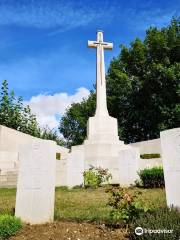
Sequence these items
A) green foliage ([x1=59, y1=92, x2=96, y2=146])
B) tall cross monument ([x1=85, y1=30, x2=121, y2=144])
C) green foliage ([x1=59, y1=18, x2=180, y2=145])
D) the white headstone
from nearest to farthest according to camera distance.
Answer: the white headstone
tall cross monument ([x1=85, y1=30, x2=121, y2=144])
green foliage ([x1=59, y1=18, x2=180, y2=145])
green foliage ([x1=59, y1=92, x2=96, y2=146])

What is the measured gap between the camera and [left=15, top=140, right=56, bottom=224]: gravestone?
6082mm

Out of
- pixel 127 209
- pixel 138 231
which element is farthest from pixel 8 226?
pixel 138 231

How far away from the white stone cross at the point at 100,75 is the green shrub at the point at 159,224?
12020mm

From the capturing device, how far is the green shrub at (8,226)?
5223 mm

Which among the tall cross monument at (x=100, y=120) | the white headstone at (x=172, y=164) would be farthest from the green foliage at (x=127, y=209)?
the tall cross monument at (x=100, y=120)

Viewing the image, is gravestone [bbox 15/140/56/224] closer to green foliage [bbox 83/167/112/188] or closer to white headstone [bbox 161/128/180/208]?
white headstone [bbox 161/128/180/208]

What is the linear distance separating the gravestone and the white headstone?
2188 mm

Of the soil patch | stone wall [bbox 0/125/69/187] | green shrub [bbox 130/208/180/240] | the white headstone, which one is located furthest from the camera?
stone wall [bbox 0/125/69/187]

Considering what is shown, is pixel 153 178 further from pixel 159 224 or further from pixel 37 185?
pixel 159 224

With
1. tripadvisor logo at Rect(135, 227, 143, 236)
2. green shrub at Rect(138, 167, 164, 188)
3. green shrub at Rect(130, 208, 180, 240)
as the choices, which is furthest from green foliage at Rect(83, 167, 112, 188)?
tripadvisor logo at Rect(135, 227, 143, 236)

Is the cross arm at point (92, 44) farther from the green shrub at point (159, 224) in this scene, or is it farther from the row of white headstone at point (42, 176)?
the green shrub at point (159, 224)

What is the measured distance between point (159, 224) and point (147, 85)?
2305 cm

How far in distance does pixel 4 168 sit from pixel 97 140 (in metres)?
6.36

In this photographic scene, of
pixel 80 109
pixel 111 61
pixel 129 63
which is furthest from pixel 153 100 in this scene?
pixel 80 109
